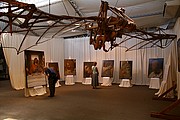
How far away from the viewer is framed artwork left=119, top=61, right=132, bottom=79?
42.0 feet

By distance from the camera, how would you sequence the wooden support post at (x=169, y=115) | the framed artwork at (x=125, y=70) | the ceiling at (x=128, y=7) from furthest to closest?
1. the framed artwork at (x=125, y=70)
2. the ceiling at (x=128, y=7)
3. the wooden support post at (x=169, y=115)

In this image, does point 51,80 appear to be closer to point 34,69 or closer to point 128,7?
point 34,69

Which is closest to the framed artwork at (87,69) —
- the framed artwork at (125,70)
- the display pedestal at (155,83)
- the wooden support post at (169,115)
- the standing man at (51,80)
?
the framed artwork at (125,70)

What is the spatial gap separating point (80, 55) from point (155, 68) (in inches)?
237

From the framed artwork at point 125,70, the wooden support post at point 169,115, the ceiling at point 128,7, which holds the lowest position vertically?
the wooden support post at point 169,115

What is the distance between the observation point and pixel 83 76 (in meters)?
14.5

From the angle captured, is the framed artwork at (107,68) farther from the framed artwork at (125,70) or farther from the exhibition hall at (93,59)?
the framed artwork at (125,70)

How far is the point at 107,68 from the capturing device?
45.2 feet

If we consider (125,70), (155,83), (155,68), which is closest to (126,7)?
(155,68)

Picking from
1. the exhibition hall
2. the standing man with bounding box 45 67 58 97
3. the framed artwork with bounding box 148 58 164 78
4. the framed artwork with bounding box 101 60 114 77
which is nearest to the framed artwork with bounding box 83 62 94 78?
the exhibition hall

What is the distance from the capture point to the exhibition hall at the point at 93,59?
5234mm

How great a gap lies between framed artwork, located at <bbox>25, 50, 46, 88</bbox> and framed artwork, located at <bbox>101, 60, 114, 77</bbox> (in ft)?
15.6

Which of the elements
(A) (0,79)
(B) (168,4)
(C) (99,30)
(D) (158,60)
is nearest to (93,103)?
(C) (99,30)

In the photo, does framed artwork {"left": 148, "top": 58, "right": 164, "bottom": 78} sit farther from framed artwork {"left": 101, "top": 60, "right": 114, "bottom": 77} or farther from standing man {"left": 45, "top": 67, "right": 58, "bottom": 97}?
standing man {"left": 45, "top": 67, "right": 58, "bottom": 97}
